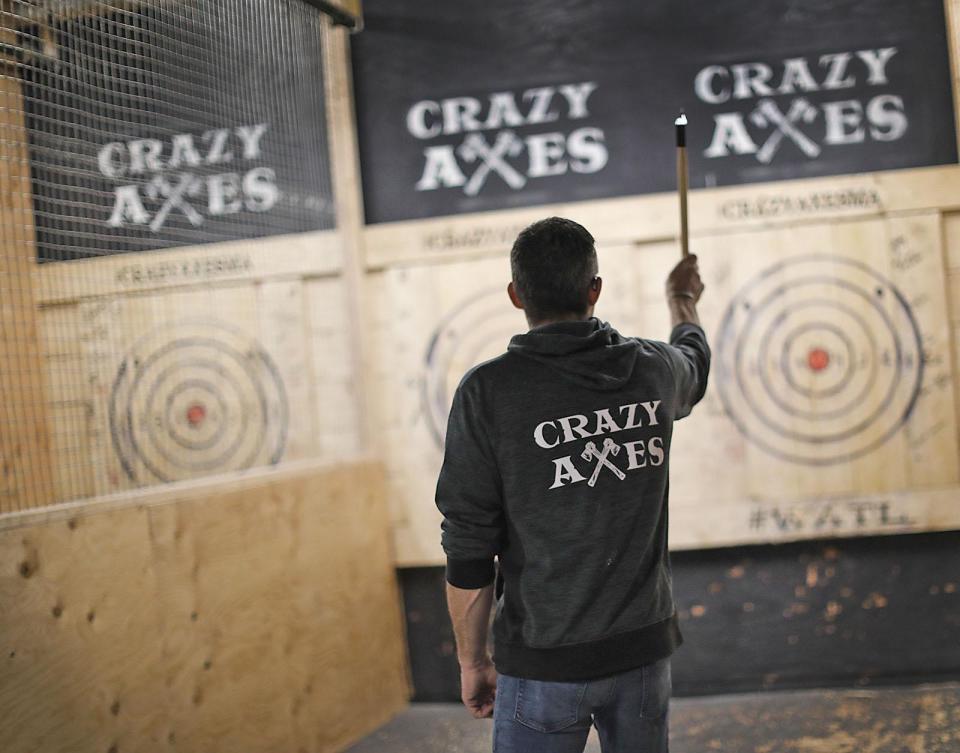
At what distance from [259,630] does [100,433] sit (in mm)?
893

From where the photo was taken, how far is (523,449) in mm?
1650

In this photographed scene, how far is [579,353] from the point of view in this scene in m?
1.70

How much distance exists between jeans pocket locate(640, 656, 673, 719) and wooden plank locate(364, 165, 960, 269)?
7.57ft

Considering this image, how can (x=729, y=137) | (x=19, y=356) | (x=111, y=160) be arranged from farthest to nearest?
(x=729, y=137) → (x=111, y=160) → (x=19, y=356)

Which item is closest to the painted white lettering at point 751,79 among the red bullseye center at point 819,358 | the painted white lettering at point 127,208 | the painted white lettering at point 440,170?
the red bullseye center at point 819,358

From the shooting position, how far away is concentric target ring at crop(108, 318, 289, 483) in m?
3.59

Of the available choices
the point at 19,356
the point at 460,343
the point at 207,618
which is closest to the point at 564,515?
the point at 207,618

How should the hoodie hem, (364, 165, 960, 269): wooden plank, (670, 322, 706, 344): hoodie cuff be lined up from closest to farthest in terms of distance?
1. the hoodie hem
2. (670, 322, 706, 344): hoodie cuff
3. (364, 165, 960, 269): wooden plank

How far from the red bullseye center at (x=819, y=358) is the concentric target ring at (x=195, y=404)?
1.99 m

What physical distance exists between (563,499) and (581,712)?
35 cm

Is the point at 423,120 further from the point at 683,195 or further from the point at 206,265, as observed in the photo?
the point at 683,195

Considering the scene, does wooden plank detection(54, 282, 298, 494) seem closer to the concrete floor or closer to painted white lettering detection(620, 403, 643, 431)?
the concrete floor

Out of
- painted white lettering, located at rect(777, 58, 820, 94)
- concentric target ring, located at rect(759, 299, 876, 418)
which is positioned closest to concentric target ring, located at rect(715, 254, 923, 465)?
concentric target ring, located at rect(759, 299, 876, 418)

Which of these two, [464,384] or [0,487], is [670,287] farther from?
[0,487]
